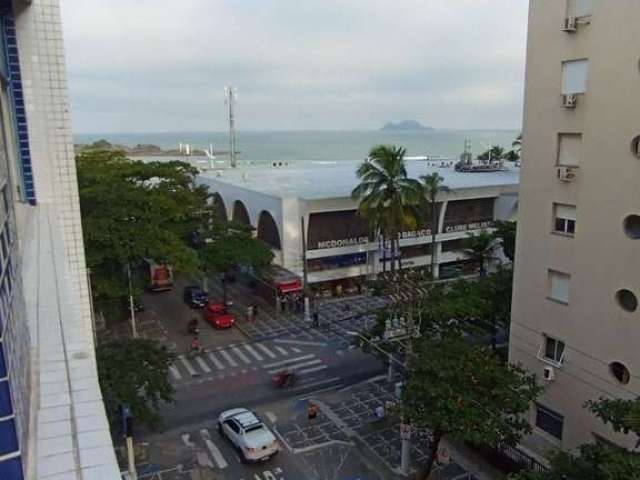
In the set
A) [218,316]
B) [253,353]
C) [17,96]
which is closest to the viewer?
[17,96]

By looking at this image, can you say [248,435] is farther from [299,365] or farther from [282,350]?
[282,350]

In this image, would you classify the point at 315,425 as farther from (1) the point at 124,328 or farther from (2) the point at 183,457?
(1) the point at 124,328

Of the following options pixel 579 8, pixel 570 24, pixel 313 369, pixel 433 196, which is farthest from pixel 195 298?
pixel 579 8

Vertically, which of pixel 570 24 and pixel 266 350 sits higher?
pixel 570 24

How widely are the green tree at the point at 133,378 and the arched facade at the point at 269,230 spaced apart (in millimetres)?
17466

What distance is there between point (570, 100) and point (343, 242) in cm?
2245

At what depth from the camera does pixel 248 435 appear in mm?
17781

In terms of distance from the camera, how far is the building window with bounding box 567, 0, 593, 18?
46.0ft

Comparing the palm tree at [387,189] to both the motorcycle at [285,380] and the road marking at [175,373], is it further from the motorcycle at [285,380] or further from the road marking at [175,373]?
the road marking at [175,373]

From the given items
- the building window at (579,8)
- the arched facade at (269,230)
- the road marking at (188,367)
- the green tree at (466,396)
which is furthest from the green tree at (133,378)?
the arched facade at (269,230)

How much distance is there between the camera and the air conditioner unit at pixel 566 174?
1502 centimetres

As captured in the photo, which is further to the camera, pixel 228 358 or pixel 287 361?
pixel 228 358

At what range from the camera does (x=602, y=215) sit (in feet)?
47.3

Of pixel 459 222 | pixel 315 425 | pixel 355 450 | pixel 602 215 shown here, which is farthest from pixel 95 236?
pixel 459 222
